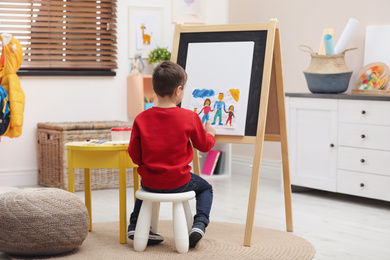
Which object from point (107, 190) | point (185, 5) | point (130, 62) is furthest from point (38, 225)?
point (185, 5)

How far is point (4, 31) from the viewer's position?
4.73 metres

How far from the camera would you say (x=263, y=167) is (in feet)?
17.4

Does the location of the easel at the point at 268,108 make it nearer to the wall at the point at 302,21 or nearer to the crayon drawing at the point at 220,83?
the crayon drawing at the point at 220,83

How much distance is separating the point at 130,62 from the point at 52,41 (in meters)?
0.67

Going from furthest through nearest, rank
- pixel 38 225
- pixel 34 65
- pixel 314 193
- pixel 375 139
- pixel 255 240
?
pixel 34 65
pixel 314 193
pixel 375 139
pixel 255 240
pixel 38 225

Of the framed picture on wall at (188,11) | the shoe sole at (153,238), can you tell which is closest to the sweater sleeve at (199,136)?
the shoe sole at (153,238)

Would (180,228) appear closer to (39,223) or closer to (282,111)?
(39,223)

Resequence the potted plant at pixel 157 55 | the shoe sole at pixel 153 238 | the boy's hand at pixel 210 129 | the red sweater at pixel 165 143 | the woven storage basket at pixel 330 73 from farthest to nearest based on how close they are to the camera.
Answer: the potted plant at pixel 157 55 → the woven storage basket at pixel 330 73 → the boy's hand at pixel 210 129 → the shoe sole at pixel 153 238 → the red sweater at pixel 165 143

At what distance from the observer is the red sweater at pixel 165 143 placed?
2.73m

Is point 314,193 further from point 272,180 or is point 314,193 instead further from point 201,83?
point 201,83

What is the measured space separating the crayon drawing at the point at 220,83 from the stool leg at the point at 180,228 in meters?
0.52

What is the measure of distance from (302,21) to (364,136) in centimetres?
137

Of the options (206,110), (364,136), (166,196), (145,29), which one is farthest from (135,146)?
(145,29)

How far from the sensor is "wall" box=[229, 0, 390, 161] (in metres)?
4.49
